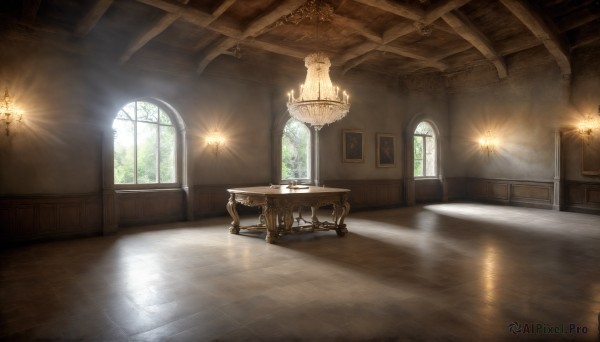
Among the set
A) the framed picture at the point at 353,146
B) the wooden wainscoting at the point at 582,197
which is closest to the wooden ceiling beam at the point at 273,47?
the framed picture at the point at 353,146

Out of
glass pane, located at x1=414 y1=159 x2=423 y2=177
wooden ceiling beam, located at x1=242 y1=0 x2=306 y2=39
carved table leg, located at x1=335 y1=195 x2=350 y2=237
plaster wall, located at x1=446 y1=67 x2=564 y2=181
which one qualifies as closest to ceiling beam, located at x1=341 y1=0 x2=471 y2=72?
wooden ceiling beam, located at x1=242 y1=0 x2=306 y2=39

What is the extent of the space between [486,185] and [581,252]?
6.90m

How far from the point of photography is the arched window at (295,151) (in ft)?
32.8

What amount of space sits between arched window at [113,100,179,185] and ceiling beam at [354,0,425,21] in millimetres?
5167

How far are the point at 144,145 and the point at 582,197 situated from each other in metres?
11.2

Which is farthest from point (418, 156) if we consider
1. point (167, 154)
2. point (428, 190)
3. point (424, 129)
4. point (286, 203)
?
point (167, 154)

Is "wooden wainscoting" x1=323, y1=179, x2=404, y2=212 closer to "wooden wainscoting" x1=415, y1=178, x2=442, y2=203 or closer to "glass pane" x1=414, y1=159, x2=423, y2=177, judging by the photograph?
"wooden wainscoting" x1=415, y1=178, x2=442, y2=203

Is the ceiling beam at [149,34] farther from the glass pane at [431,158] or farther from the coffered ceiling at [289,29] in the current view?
the glass pane at [431,158]

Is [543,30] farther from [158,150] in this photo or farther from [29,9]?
[29,9]

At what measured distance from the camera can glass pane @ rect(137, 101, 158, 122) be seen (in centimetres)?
794

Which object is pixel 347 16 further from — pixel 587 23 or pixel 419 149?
pixel 419 149

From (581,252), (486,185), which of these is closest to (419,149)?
(486,185)

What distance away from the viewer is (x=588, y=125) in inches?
354

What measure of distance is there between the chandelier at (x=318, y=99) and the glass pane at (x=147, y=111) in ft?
12.4
